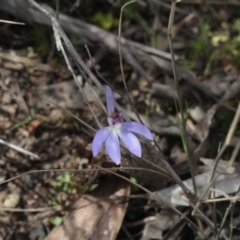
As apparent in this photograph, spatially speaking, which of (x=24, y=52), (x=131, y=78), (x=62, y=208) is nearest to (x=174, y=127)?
(x=131, y=78)

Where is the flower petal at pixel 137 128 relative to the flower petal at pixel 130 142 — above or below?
above

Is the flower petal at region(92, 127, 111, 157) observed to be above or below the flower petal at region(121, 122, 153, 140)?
below

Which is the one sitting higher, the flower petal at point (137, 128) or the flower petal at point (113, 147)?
the flower petal at point (137, 128)

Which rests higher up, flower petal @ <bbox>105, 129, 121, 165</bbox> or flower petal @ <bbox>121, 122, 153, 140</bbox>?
flower petal @ <bbox>121, 122, 153, 140</bbox>
